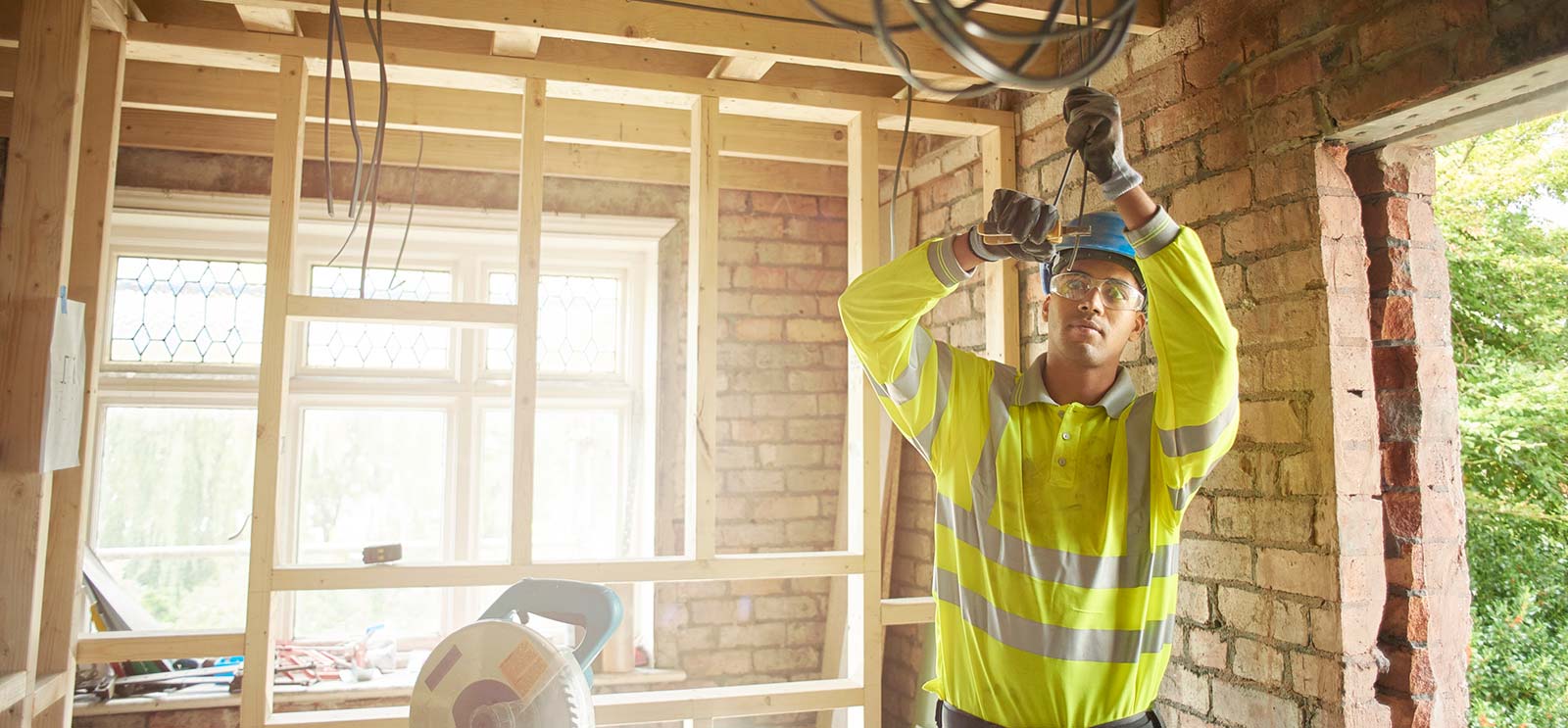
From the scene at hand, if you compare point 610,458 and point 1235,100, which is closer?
point 1235,100

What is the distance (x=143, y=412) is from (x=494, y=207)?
5.10 ft

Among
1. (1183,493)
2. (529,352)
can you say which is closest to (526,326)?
(529,352)

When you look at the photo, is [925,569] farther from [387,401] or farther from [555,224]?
[387,401]

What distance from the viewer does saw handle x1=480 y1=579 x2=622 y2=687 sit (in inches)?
66.8

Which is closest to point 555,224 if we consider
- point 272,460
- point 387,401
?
point 387,401

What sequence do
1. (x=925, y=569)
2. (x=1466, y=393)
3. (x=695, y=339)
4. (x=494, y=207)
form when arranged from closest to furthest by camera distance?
(x=695, y=339), (x=925, y=569), (x=494, y=207), (x=1466, y=393)

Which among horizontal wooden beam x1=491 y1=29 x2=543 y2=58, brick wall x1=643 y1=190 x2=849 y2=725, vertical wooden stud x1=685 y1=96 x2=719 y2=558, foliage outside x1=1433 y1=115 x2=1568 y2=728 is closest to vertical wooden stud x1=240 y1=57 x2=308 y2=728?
horizontal wooden beam x1=491 y1=29 x2=543 y2=58

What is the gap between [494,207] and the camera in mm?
3697

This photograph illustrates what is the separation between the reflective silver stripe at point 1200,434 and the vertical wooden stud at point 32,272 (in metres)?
2.27

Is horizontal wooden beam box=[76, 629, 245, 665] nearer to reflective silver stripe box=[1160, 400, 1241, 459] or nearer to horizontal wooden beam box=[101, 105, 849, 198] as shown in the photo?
horizontal wooden beam box=[101, 105, 849, 198]

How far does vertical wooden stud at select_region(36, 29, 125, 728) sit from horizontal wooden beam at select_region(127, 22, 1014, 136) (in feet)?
0.42

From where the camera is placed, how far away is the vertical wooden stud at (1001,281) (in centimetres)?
269

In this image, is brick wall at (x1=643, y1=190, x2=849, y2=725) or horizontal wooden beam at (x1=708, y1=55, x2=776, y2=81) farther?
brick wall at (x1=643, y1=190, x2=849, y2=725)

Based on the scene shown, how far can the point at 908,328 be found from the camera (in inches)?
70.1
